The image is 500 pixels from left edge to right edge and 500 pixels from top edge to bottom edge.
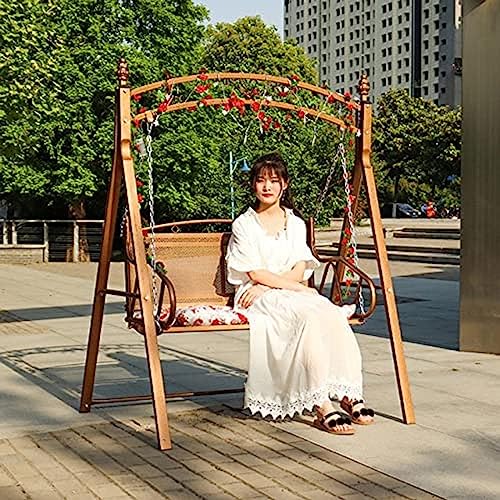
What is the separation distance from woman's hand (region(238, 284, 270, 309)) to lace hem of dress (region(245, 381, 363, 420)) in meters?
0.59

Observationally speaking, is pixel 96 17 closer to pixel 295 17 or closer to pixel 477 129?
pixel 477 129

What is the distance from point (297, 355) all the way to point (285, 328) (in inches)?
7.9

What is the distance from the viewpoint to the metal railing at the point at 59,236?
31.2m

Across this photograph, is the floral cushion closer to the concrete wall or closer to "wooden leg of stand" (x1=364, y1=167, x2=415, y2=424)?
"wooden leg of stand" (x1=364, y1=167, x2=415, y2=424)

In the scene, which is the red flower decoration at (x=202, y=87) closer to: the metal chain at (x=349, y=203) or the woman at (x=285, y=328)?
the woman at (x=285, y=328)

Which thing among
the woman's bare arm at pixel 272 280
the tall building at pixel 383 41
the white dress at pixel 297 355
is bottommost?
the white dress at pixel 297 355

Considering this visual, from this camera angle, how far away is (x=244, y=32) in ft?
187

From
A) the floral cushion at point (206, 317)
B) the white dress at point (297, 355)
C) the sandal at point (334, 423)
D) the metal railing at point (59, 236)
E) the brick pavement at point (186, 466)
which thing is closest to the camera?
the brick pavement at point (186, 466)

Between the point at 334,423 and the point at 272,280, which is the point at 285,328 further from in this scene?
the point at 334,423

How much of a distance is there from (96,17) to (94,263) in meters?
7.02

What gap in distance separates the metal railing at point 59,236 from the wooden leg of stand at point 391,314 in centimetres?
2469

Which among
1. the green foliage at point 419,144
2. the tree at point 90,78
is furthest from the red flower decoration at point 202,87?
the green foliage at point 419,144

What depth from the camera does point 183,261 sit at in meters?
7.35

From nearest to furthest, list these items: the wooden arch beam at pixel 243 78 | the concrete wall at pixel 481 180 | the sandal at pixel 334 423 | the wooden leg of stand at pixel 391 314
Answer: the sandal at pixel 334 423 → the wooden leg of stand at pixel 391 314 → the wooden arch beam at pixel 243 78 → the concrete wall at pixel 481 180
